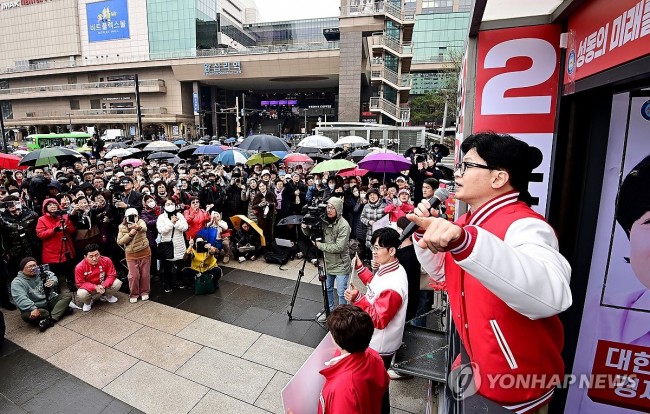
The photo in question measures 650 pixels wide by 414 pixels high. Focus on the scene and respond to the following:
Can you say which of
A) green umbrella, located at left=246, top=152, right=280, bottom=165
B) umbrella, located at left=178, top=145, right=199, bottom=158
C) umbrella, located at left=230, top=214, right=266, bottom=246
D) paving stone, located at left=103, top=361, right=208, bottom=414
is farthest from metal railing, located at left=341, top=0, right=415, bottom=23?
paving stone, located at left=103, top=361, right=208, bottom=414

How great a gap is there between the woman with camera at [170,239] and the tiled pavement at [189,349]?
48 cm

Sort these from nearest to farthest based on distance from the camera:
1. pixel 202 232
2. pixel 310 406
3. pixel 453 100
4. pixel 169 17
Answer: pixel 310 406, pixel 202 232, pixel 453 100, pixel 169 17

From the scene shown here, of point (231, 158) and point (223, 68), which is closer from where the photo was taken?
point (231, 158)

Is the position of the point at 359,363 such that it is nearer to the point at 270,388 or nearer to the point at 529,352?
the point at 529,352

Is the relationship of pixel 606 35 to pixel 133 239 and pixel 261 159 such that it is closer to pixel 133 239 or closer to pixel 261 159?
pixel 133 239

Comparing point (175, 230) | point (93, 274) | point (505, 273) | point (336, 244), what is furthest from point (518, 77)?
point (93, 274)

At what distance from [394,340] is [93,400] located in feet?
10.8

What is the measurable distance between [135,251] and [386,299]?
4721 millimetres

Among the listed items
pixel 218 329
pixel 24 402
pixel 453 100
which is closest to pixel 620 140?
pixel 218 329

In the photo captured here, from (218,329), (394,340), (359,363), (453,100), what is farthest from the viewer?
(453,100)

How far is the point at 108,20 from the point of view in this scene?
52.5 m

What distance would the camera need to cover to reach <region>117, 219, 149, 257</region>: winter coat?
5.70 m

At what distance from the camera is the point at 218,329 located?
5.06 metres

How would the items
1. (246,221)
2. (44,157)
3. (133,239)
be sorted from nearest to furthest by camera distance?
1. (133,239)
2. (246,221)
3. (44,157)
